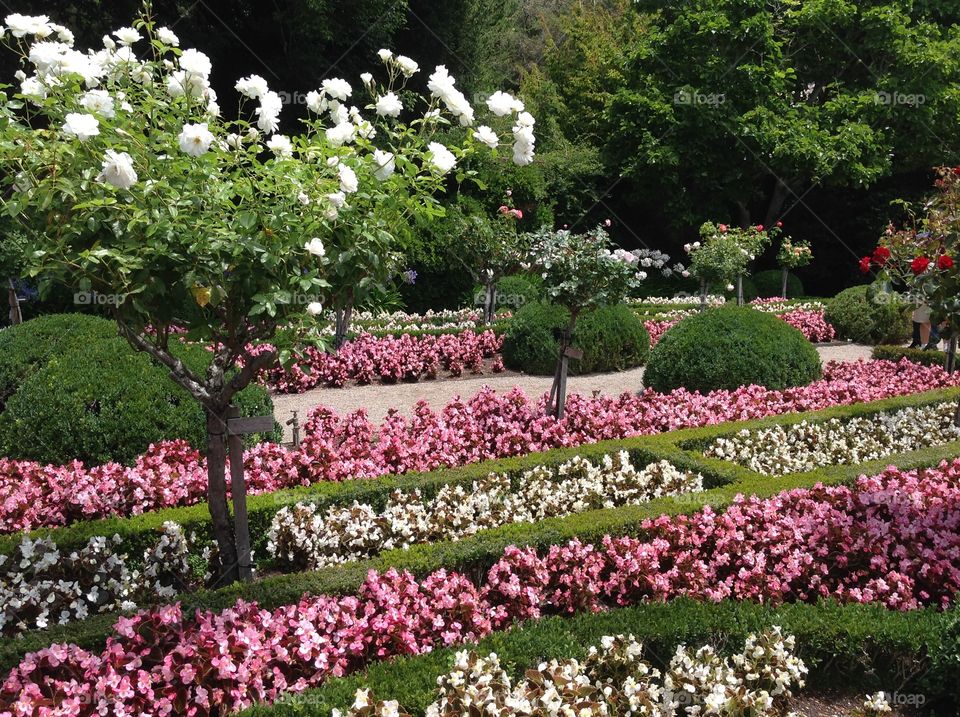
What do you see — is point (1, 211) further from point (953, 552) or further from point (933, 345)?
point (933, 345)

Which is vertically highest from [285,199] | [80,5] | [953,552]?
[80,5]

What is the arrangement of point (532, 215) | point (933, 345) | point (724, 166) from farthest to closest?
point (724, 166), point (532, 215), point (933, 345)

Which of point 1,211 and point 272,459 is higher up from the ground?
point 1,211

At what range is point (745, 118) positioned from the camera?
21.9m

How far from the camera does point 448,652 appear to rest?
2.92 m

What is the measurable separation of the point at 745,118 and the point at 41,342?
20.0 metres

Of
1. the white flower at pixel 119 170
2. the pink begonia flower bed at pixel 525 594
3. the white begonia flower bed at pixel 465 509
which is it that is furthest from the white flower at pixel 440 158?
the white begonia flower bed at pixel 465 509

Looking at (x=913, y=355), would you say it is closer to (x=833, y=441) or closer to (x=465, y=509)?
(x=833, y=441)

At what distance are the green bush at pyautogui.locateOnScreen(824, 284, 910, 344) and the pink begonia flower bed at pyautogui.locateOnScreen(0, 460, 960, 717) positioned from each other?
9786 mm

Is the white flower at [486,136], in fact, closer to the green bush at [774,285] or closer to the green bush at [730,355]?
the green bush at [730,355]

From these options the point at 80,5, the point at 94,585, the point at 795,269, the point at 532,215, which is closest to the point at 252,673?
the point at 94,585

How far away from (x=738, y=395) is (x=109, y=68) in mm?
5770

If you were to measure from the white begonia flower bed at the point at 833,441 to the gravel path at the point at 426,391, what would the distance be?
2.72 m

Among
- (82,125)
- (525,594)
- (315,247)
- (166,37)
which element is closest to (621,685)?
(525,594)
